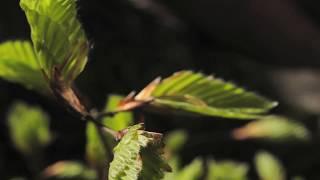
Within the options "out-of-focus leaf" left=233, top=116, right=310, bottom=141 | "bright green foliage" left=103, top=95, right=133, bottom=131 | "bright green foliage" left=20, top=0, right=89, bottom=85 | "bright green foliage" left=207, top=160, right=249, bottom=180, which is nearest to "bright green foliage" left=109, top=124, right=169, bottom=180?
"bright green foliage" left=20, top=0, right=89, bottom=85

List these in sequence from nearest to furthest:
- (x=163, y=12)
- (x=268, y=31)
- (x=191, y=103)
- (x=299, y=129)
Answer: (x=191, y=103) → (x=299, y=129) → (x=163, y=12) → (x=268, y=31)

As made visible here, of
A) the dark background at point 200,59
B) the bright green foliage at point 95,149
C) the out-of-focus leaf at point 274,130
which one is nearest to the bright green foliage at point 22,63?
the bright green foliage at point 95,149

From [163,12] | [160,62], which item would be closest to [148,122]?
[160,62]

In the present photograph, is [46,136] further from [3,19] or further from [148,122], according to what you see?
[3,19]

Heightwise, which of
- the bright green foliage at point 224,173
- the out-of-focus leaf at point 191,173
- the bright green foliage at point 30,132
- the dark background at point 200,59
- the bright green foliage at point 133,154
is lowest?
the bright green foliage at point 133,154

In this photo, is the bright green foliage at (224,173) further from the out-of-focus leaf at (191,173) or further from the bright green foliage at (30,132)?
the bright green foliage at (30,132)

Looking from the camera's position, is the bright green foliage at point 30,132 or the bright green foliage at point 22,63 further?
the bright green foliage at point 30,132

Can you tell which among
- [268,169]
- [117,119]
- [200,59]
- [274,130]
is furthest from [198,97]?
[200,59]

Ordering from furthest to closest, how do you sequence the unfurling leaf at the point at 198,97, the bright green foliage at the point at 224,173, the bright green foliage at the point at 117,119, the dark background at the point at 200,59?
the dark background at the point at 200,59 → the bright green foliage at the point at 224,173 → the bright green foliage at the point at 117,119 → the unfurling leaf at the point at 198,97
